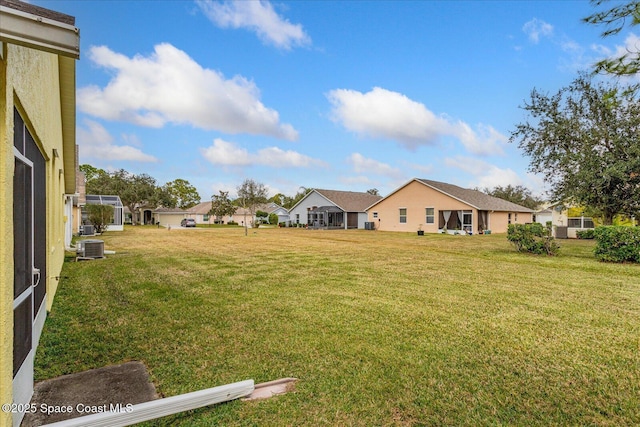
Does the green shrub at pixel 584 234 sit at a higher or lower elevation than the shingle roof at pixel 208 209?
lower

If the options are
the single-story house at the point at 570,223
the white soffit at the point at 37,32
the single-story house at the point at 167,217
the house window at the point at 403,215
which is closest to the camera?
the white soffit at the point at 37,32

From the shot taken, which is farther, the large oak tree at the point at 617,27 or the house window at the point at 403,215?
the house window at the point at 403,215

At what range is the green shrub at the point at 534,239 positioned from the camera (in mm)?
13922

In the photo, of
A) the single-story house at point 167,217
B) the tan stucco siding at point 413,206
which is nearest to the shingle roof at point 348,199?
the tan stucco siding at point 413,206

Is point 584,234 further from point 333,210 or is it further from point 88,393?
point 88,393

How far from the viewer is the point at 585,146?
15.1 m

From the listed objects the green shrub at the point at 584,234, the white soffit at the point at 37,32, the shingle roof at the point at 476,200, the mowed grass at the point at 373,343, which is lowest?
the mowed grass at the point at 373,343

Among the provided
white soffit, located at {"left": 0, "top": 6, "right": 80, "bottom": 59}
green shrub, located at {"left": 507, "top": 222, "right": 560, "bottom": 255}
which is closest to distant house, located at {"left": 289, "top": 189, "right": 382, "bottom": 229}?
green shrub, located at {"left": 507, "top": 222, "right": 560, "bottom": 255}

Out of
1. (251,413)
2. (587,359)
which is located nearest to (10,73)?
(251,413)

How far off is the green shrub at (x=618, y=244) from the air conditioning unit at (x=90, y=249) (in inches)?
728

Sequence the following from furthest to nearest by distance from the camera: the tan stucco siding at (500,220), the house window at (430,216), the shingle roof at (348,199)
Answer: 1. the shingle roof at (348,199)
2. the tan stucco siding at (500,220)
3. the house window at (430,216)

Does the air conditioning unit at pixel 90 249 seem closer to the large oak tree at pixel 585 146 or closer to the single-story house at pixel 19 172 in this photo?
the single-story house at pixel 19 172

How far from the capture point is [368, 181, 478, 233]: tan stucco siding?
3103cm

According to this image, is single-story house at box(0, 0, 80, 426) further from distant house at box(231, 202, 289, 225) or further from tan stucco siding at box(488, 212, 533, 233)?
distant house at box(231, 202, 289, 225)
